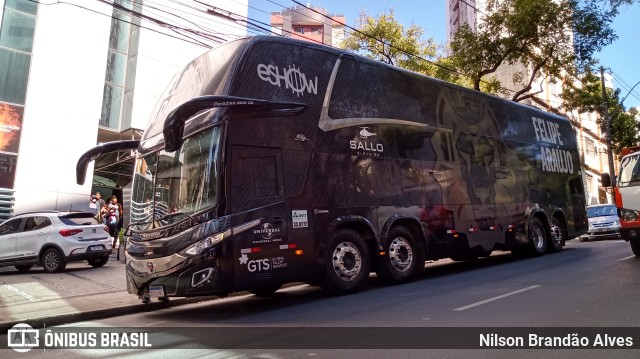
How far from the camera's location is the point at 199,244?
266 inches

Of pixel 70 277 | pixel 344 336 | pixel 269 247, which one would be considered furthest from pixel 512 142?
pixel 70 277

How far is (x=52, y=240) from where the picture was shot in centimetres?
1231

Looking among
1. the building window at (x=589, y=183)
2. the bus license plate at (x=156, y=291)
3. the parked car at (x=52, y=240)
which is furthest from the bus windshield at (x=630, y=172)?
the building window at (x=589, y=183)

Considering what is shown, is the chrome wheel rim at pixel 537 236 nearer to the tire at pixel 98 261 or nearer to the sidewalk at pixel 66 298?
the sidewalk at pixel 66 298

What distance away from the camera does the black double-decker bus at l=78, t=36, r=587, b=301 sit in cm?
698

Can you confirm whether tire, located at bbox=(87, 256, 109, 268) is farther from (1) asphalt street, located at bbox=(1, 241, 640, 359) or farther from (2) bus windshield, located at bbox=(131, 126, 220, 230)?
(2) bus windshield, located at bbox=(131, 126, 220, 230)

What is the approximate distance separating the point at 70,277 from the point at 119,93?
37.1ft

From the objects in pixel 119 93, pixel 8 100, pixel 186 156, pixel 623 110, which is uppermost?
pixel 623 110

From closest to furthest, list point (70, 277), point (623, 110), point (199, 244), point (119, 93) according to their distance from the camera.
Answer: point (199, 244)
point (70, 277)
point (119, 93)
point (623, 110)

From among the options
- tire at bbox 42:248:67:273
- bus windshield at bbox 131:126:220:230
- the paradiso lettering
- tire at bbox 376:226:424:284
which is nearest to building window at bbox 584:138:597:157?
the paradiso lettering

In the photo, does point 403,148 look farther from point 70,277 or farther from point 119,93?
point 119,93

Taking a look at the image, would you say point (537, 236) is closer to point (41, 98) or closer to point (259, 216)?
point (259, 216)

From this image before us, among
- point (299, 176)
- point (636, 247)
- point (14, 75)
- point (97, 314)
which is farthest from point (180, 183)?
point (14, 75)

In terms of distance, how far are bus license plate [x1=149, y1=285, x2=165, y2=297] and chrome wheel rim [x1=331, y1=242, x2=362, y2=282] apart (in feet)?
9.24
